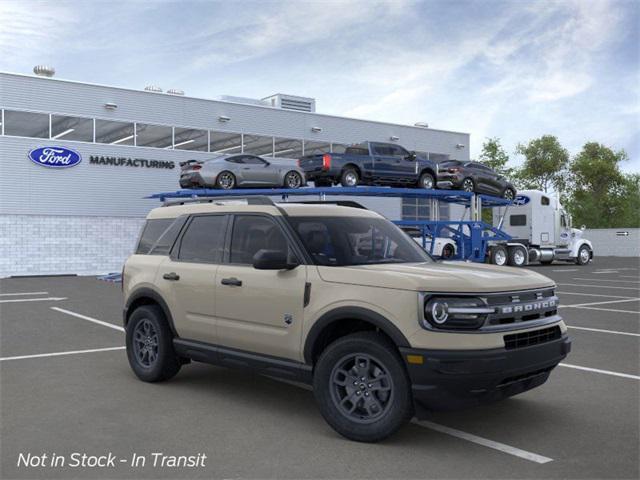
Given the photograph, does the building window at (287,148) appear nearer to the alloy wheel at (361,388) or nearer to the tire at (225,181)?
the tire at (225,181)

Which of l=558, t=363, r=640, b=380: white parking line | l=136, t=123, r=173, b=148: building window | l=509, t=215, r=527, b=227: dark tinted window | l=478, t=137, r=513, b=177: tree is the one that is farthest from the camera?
l=478, t=137, r=513, b=177: tree

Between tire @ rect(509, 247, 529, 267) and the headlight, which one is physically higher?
the headlight

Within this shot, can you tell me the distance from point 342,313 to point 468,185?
852 inches

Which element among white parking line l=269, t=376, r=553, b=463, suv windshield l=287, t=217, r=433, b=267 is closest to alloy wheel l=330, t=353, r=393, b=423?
white parking line l=269, t=376, r=553, b=463

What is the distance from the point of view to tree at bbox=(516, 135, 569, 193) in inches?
2933

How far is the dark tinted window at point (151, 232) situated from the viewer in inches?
284

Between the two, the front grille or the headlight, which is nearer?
the headlight

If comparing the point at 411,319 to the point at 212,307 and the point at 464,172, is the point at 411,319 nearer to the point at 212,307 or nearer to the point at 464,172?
the point at 212,307

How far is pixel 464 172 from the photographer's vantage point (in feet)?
83.9

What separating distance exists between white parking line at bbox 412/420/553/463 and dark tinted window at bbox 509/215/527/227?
28534mm

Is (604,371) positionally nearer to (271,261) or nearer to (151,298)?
(271,261)

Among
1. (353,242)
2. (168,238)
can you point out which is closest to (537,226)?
(168,238)

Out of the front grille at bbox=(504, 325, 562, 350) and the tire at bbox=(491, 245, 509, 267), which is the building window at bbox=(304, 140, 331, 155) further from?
the front grille at bbox=(504, 325, 562, 350)

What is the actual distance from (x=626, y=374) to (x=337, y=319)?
395 centimetres
